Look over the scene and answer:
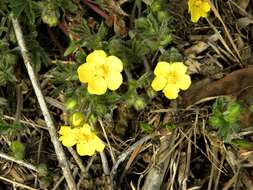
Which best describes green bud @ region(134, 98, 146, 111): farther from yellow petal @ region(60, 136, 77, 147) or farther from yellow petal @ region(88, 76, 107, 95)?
yellow petal @ region(60, 136, 77, 147)

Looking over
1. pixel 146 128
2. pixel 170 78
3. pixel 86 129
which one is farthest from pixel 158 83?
pixel 86 129

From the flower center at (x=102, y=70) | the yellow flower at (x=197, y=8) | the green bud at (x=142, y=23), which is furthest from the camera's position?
the yellow flower at (x=197, y=8)

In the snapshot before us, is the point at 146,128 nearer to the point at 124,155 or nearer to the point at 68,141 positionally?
→ the point at 124,155

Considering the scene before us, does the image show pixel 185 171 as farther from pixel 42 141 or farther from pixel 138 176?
pixel 42 141

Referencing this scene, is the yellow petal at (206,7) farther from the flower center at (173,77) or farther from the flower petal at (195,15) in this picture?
the flower center at (173,77)

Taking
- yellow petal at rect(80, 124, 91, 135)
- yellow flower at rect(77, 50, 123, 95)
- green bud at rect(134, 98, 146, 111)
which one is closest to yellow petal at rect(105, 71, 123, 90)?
yellow flower at rect(77, 50, 123, 95)

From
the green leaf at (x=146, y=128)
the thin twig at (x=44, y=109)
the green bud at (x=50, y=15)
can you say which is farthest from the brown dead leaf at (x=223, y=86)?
the green bud at (x=50, y=15)
